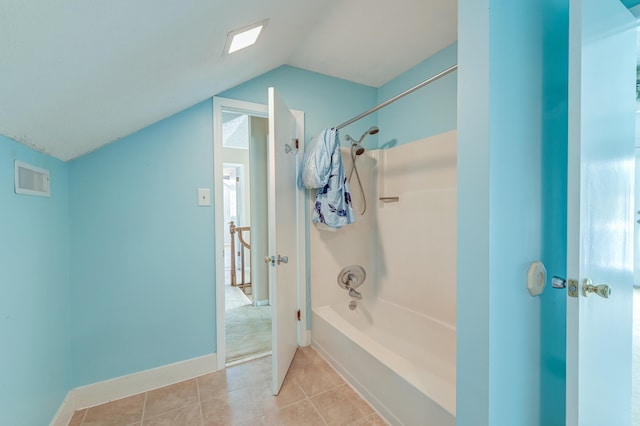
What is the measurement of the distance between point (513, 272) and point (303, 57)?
203cm

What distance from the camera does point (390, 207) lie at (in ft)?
7.89

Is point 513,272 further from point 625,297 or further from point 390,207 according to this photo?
point 390,207

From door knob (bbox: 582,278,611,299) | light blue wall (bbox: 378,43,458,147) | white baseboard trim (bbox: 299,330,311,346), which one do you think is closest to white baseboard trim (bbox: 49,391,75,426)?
white baseboard trim (bbox: 299,330,311,346)

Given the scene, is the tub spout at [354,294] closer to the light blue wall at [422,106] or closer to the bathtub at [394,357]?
the bathtub at [394,357]

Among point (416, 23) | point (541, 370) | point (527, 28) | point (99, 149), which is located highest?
point (416, 23)

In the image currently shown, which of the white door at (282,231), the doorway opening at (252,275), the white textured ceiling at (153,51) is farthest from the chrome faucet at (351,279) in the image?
the white textured ceiling at (153,51)

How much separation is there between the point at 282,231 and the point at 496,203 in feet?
4.26

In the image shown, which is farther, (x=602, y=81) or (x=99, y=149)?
(x=99, y=149)

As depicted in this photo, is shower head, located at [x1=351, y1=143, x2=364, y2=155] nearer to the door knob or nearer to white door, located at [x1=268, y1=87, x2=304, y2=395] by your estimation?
white door, located at [x1=268, y1=87, x2=304, y2=395]

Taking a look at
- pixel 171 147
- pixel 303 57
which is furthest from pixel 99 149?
pixel 303 57

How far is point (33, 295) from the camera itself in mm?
1154

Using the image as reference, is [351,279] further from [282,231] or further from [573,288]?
[573,288]

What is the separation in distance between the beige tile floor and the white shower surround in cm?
15

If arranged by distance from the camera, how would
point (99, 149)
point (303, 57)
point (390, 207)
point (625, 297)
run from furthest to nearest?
point (390, 207)
point (303, 57)
point (99, 149)
point (625, 297)
